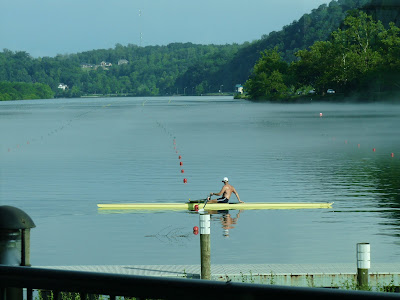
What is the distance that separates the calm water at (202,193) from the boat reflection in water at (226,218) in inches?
8.5

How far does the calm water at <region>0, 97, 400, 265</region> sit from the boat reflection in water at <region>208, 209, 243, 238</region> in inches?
8.5

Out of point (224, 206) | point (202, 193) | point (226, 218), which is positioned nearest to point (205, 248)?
point (226, 218)

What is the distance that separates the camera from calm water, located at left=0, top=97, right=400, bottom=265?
2694cm

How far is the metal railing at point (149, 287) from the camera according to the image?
504cm

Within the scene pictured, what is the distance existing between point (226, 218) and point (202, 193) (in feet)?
30.6

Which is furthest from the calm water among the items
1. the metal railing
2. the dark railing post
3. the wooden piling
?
the metal railing

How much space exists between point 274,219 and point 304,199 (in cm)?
564

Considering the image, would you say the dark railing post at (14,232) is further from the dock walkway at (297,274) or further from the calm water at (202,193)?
the calm water at (202,193)

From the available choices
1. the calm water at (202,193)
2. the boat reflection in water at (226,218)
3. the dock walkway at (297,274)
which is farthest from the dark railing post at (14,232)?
the boat reflection in water at (226,218)

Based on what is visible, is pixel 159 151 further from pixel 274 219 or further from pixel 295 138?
pixel 274 219

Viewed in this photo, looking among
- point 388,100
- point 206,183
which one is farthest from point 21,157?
point 388,100

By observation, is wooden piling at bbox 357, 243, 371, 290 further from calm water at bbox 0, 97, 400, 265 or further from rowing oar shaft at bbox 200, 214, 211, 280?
calm water at bbox 0, 97, 400, 265

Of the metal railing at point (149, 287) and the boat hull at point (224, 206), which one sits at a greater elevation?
the metal railing at point (149, 287)

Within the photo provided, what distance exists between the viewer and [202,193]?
42.9 metres
